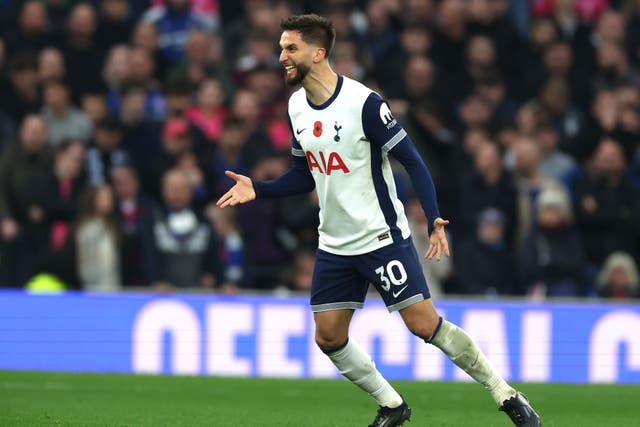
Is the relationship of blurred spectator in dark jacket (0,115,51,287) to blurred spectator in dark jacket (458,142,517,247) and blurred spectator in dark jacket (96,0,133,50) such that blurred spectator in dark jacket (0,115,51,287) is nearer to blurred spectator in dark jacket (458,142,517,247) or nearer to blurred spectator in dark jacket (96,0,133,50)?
blurred spectator in dark jacket (96,0,133,50)

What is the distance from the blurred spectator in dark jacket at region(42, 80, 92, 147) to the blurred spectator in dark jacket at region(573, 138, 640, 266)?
5.33m

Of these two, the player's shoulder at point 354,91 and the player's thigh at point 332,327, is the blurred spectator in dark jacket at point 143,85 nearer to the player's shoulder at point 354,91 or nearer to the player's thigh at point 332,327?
the player's shoulder at point 354,91

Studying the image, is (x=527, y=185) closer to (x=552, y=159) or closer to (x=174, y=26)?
(x=552, y=159)

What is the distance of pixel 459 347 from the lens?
762cm

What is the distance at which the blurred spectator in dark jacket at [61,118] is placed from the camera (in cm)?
1438

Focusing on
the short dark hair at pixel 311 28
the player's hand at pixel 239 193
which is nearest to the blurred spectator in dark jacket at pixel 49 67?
the player's hand at pixel 239 193

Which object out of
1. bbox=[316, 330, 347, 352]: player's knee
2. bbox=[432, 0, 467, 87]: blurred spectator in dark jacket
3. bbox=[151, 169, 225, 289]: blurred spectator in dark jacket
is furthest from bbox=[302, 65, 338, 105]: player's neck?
bbox=[432, 0, 467, 87]: blurred spectator in dark jacket

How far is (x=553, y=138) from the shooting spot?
15031 mm

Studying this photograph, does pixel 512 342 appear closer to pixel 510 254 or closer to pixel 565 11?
pixel 510 254

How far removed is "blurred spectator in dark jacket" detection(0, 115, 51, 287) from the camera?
13.6 m

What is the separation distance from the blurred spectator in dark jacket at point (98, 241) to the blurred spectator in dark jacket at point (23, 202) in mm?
439

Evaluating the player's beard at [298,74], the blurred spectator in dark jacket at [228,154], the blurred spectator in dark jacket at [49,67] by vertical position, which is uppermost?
the blurred spectator in dark jacket at [49,67]

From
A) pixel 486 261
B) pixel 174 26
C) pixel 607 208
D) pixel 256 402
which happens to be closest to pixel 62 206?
pixel 174 26

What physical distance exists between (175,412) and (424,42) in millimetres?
7615
